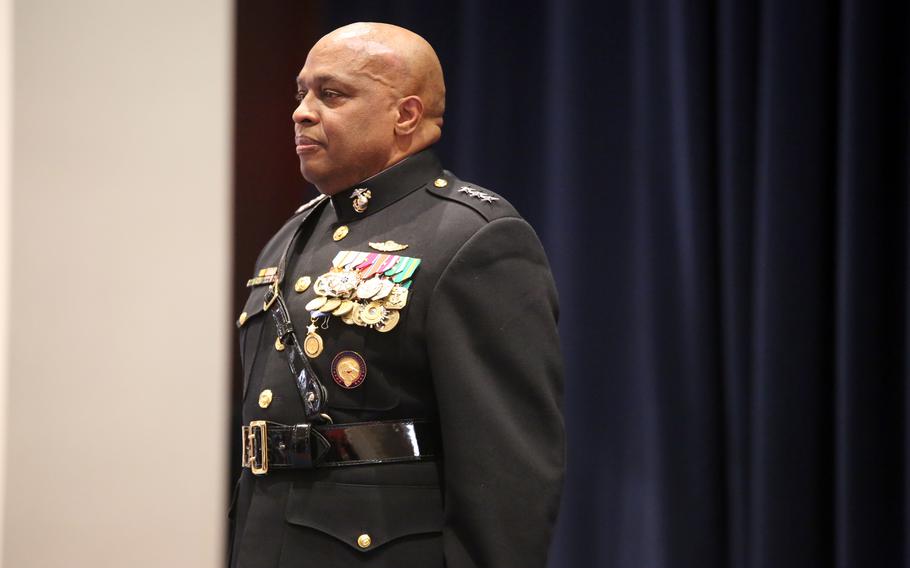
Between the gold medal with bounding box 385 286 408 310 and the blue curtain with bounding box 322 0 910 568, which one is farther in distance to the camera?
the blue curtain with bounding box 322 0 910 568

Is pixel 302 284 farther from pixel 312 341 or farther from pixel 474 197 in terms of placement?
pixel 474 197

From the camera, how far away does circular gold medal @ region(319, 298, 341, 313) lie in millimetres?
1611

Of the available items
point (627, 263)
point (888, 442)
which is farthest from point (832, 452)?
point (627, 263)

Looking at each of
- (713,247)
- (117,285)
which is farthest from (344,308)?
(117,285)

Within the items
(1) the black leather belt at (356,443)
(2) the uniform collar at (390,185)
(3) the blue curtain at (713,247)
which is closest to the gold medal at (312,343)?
(1) the black leather belt at (356,443)

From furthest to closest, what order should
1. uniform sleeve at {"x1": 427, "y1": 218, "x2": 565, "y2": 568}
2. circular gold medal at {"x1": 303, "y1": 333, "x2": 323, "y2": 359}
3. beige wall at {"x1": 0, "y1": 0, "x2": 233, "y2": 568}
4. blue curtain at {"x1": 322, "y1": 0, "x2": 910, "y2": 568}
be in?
beige wall at {"x1": 0, "y1": 0, "x2": 233, "y2": 568}, blue curtain at {"x1": 322, "y1": 0, "x2": 910, "y2": 568}, circular gold medal at {"x1": 303, "y1": 333, "x2": 323, "y2": 359}, uniform sleeve at {"x1": 427, "y1": 218, "x2": 565, "y2": 568}

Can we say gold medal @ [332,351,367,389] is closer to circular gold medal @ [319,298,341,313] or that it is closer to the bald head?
circular gold medal @ [319,298,341,313]

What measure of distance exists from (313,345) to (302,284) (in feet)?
0.37

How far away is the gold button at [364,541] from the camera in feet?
4.99

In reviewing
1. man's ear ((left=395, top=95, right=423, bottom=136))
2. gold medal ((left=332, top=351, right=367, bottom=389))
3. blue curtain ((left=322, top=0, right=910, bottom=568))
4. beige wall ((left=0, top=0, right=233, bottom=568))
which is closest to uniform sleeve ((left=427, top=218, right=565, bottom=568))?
gold medal ((left=332, top=351, right=367, bottom=389))

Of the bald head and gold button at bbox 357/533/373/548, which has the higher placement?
the bald head

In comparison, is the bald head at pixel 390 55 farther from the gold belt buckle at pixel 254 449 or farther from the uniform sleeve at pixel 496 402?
the gold belt buckle at pixel 254 449

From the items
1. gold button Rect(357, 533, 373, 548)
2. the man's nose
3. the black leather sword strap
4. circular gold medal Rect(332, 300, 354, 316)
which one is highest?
the man's nose

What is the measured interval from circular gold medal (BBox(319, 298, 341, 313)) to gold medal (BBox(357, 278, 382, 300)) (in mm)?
36
